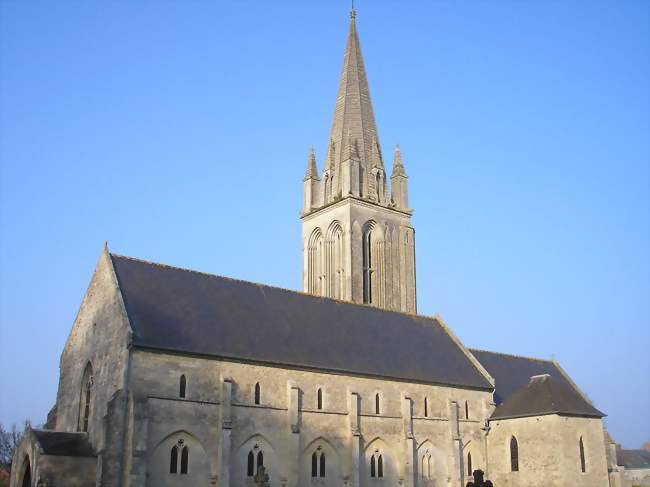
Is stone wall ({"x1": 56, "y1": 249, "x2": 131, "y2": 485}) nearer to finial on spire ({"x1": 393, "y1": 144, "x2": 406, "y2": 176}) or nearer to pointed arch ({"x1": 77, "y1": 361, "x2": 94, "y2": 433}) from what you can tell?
pointed arch ({"x1": 77, "y1": 361, "x2": 94, "y2": 433})

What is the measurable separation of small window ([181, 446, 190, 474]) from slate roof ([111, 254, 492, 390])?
4459 millimetres

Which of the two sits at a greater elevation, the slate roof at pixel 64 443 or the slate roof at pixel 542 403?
the slate roof at pixel 542 403

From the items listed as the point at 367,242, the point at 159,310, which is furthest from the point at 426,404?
the point at 367,242

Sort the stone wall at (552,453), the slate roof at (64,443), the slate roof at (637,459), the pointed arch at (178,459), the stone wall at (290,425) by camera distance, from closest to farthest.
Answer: the pointed arch at (178,459) < the slate roof at (64,443) < the stone wall at (290,425) < the stone wall at (552,453) < the slate roof at (637,459)

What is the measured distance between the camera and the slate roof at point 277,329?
35625 mm

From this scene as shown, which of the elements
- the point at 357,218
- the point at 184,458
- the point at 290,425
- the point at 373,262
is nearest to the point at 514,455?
the point at 290,425

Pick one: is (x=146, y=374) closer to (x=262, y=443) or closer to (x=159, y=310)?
(x=159, y=310)

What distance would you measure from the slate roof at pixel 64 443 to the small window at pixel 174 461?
352 centimetres

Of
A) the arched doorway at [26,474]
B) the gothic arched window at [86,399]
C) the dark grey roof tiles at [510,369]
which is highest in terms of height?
the dark grey roof tiles at [510,369]

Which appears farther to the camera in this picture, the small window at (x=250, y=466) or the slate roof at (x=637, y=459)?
the slate roof at (x=637, y=459)

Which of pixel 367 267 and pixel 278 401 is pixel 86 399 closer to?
pixel 278 401

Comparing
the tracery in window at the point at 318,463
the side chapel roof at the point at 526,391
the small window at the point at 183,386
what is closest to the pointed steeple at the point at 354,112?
the side chapel roof at the point at 526,391

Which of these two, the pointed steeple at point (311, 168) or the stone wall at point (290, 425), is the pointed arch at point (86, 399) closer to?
the stone wall at point (290, 425)

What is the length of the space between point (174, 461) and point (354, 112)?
1567 inches
